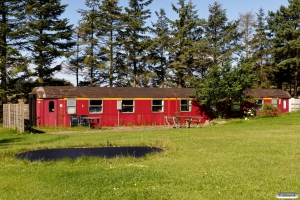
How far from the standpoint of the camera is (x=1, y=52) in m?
30.4

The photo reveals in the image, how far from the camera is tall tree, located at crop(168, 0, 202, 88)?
128ft

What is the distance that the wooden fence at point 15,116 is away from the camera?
63.4 ft

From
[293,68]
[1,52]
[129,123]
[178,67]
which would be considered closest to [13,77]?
[1,52]

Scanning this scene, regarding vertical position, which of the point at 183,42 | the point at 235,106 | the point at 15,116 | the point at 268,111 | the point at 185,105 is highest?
the point at 183,42

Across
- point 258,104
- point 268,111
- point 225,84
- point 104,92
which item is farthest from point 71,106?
point 258,104

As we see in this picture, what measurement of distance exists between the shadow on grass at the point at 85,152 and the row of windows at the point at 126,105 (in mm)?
11698

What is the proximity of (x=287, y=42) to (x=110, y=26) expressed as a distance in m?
20.9

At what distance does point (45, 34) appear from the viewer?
3120 centimetres

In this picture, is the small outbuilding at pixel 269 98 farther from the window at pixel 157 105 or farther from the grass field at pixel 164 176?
the grass field at pixel 164 176

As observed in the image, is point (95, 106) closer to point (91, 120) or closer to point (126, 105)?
point (91, 120)

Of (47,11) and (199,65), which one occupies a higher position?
(47,11)

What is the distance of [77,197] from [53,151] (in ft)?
19.7

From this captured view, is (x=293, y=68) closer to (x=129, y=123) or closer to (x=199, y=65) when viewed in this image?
(x=199, y=65)

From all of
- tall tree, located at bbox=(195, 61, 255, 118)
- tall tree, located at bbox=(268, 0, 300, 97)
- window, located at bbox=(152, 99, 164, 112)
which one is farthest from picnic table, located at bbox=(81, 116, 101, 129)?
tall tree, located at bbox=(268, 0, 300, 97)
